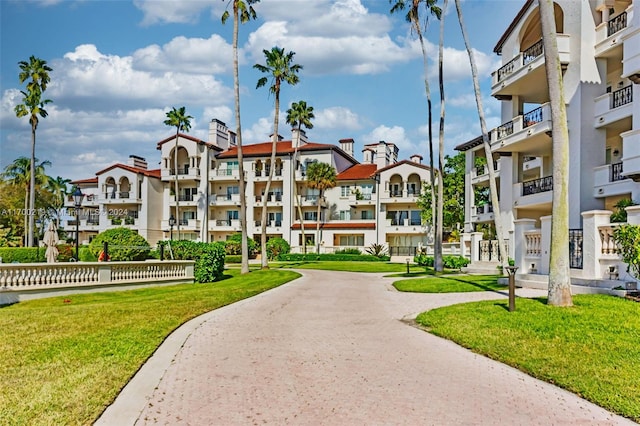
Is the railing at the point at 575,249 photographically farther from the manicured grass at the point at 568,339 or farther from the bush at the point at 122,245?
the bush at the point at 122,245

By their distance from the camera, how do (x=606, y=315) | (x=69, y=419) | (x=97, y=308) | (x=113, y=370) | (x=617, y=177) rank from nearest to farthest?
(x=69, y=419)
(x=113, y=370)
(x=606, y=315)
(x=97, y=308)
(x=617, y=177)

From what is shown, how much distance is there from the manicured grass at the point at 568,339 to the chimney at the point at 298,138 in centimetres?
4890

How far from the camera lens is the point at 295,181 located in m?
62.2

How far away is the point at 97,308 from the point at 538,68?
69.8 ft

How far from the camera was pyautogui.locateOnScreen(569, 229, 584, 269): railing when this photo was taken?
604 inches

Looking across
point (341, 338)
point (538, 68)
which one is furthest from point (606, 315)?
point (538, 68)

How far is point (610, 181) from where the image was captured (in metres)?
21.3

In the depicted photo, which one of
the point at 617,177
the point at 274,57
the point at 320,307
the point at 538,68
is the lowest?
the point at 320,307

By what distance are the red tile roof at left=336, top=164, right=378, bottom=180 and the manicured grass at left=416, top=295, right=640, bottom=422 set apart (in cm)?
4922

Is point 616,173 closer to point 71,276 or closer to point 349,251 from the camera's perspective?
point 71,276

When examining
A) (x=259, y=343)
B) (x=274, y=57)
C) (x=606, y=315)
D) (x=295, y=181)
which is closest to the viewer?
(x=259, y=343)

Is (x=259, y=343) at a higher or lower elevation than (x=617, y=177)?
lower

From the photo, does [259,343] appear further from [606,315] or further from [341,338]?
[606,315]

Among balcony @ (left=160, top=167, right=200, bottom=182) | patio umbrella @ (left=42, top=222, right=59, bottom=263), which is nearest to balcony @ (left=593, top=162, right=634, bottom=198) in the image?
patio umbrella @ (left=42, top=222, right=59, bottom=263)
